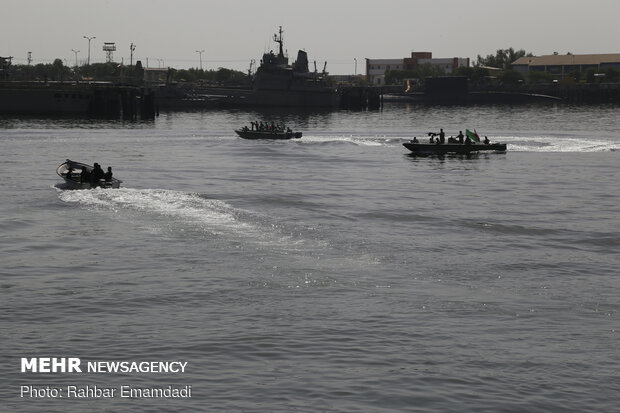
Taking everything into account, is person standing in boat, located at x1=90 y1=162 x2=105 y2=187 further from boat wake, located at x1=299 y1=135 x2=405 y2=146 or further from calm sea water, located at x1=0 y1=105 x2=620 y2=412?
boat wake, located at x1=299 y1=135 x2=405 y2=146

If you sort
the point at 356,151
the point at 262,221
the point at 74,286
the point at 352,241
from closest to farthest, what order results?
the point at 74,286
the point at 352,241
the point at 262,221
the point at 356,151

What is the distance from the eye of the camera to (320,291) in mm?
32312

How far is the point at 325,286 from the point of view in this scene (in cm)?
3309

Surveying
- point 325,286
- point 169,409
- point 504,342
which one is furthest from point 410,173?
point 169,409

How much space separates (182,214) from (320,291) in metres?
19.1

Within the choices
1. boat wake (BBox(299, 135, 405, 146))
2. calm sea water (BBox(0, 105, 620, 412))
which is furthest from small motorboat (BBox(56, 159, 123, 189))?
boat wake (BBox(299, 135, 405, 146))

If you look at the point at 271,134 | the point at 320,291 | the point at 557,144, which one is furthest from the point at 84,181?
the point at 557,144

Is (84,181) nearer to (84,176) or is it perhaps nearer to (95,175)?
(84,176)

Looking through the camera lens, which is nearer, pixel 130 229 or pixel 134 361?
pixel 134 361

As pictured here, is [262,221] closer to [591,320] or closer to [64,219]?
[64,219]

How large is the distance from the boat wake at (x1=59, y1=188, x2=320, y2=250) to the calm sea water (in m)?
0.24

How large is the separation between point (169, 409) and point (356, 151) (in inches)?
Result: 3207

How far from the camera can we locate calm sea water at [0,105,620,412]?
22.9 meters

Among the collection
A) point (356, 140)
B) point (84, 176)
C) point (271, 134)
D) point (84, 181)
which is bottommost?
point (84, 181)
